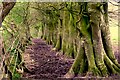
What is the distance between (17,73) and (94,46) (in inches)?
152

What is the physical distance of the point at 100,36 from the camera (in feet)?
45.7

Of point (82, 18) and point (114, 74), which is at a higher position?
point (82, 18)

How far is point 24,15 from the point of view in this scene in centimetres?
2773

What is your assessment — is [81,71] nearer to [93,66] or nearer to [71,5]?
[93,66]

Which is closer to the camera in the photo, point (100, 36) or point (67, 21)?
point (100, 36)

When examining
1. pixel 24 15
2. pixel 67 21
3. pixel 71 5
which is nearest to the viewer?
pixel 71 5

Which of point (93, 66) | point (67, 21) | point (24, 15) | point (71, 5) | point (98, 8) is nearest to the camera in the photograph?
point (93, 66)

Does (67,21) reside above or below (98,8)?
below

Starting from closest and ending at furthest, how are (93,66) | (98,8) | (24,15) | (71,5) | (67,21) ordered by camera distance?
(93,66) < (98,8) < (71,5) < (67,21) < (24,15)

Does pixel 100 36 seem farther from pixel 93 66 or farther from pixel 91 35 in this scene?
pixel 93 66

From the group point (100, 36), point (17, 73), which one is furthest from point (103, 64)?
point (17, 73)

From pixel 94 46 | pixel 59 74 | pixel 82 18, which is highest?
pixel 82 18

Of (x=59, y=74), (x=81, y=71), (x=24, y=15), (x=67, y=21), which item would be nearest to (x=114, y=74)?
(x=81, y=71)

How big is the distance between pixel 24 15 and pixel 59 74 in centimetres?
1383
